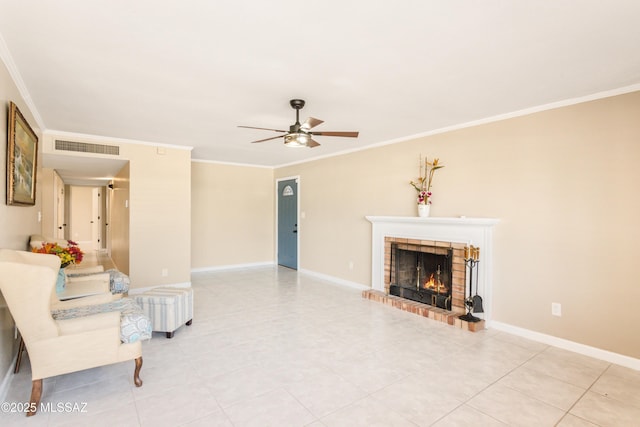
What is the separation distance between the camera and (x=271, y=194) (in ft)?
25.6

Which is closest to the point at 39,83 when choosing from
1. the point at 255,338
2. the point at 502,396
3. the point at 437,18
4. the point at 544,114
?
the point at 255,338

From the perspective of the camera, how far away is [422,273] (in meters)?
4.65

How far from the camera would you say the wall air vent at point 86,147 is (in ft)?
14.9

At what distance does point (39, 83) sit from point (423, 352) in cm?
426

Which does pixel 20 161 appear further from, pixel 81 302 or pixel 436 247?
pixel 436 247

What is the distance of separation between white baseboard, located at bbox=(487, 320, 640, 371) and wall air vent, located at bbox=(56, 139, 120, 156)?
572 centimetres

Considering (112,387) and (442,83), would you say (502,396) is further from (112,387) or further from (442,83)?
(112,387)

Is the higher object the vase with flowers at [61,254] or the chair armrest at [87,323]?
the vase with flowers at [61,254]

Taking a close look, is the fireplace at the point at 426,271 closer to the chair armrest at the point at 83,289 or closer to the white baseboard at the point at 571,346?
the white baseboard at the point at 571,346

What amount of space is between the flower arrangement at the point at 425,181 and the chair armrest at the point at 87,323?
367 cm

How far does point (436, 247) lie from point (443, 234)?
8.6 inches

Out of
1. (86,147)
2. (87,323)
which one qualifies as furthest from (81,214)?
(87,323)

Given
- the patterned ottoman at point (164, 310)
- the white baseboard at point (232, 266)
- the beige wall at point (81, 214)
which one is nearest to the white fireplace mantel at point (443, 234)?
the patterned ottoman at point (164, 310)

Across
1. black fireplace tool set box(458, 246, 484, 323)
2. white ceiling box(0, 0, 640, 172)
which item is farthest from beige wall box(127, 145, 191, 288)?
black fireplace tool set box(458, 246, 484, 323)
